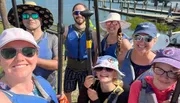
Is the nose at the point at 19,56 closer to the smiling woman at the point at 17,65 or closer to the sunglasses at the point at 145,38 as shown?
the smiling woman at the point at 17,65

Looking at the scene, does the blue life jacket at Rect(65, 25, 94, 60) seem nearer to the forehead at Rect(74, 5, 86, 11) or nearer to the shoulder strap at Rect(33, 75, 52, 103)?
the forehead at Rect(74, 5, 86, 11)

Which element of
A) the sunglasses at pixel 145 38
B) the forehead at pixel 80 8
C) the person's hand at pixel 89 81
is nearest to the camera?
the person's hand at pixel 89 81

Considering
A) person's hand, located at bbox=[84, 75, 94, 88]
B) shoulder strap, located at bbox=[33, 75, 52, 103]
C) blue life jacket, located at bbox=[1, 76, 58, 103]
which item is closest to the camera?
blue life jacket, located at bbox=[1, 76, 58, 103]

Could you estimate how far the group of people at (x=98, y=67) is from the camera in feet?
6.18

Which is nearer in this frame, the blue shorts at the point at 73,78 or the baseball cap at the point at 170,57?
the baseball cap at the point at 170,57

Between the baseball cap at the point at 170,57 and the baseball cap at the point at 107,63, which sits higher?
the baseball cap at the point at 170,57

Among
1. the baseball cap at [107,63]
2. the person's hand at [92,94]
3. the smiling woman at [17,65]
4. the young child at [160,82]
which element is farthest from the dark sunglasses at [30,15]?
the young child at [160,82]

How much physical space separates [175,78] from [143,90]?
10.4 inches

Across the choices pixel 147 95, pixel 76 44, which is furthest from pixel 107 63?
pixel 76 44

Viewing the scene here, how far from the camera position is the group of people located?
188 centimetres

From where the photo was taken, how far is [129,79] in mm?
2895

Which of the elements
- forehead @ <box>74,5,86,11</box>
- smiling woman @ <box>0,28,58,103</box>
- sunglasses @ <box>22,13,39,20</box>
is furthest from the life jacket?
forehead @ <box>74,5,86,11</box>

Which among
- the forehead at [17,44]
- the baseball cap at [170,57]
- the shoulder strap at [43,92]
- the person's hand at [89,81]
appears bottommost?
the person's hand at [89,81]

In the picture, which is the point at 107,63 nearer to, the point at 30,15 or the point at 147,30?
the point at 147,30
